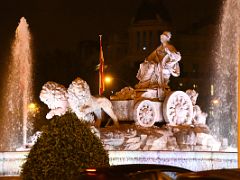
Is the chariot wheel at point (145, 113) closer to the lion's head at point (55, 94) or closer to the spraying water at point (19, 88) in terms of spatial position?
the lion's head at point (55, 94)

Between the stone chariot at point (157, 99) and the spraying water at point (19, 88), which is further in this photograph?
the spraying water at point (19, 88)

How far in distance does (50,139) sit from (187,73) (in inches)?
2162

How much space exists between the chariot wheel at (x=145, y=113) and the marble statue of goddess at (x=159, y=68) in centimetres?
75

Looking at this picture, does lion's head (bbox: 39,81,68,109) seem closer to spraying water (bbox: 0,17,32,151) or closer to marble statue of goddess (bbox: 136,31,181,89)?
marble statue of goddess (bbox: 136,31,181,89)

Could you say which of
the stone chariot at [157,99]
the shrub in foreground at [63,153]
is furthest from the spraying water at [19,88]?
the shrub in foreground at [63,153]

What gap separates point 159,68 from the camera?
20969mm

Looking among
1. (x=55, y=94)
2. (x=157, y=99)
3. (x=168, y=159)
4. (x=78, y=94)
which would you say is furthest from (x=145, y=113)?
(x=168, y=159)

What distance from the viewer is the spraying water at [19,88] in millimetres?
27344

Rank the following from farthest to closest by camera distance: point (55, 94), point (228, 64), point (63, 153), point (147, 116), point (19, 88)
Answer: point (228, 64) < point (19, 88) < point (147, 116) < point (55, 94) < point (63, 153)

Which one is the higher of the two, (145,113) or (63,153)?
(145,113)

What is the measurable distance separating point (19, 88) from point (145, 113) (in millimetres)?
9528

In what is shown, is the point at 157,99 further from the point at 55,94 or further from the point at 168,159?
the point at 168,159

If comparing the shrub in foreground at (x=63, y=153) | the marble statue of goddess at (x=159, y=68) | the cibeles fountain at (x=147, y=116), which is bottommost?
the shrub in foreground at (x=63, y=153)

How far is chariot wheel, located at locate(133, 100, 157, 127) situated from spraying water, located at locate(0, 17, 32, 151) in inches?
226
